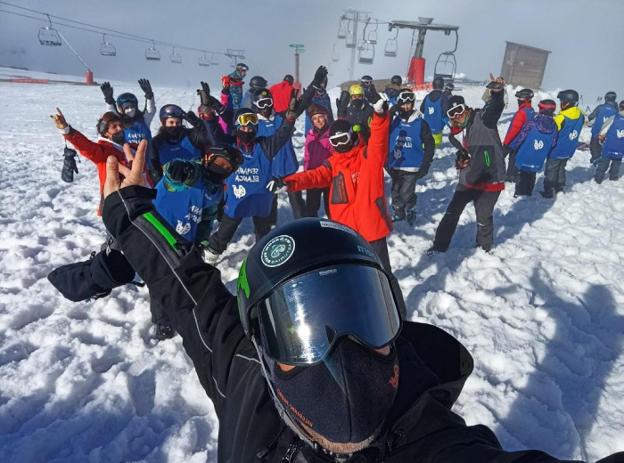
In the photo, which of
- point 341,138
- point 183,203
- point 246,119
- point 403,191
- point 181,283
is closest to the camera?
point 181,283

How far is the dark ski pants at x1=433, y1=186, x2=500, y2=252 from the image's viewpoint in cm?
580

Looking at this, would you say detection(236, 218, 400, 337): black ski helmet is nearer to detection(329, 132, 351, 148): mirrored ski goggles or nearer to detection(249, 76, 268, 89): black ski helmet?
detection(329, 132, 351, 148): mirrored ski goggles

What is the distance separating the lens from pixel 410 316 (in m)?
4.49

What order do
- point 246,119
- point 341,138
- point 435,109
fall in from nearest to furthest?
point 341,138 < point 246,119 < point 435,109

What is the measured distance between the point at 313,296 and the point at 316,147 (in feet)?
19.4

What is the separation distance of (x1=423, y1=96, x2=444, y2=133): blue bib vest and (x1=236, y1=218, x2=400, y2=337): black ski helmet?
10519mm

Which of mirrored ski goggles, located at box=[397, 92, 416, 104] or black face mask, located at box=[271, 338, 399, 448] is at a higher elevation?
mirrored ski goggles, located at box=[397, 92, 416, 104]

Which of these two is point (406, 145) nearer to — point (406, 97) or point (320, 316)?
point (406, 97)

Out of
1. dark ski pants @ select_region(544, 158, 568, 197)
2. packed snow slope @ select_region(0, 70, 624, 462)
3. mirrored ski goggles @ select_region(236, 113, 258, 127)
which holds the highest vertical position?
mirrored ski goggles @ select_region(236, 113, 258, 127)

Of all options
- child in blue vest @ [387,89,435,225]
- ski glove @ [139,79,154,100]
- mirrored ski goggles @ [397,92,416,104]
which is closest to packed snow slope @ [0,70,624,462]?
child in blue vest @ [387,89,435,225]

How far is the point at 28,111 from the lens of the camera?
16.3 m

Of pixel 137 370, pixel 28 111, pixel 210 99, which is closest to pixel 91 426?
pixel 137 370

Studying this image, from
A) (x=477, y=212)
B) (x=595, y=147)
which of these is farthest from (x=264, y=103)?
(x=595, y=147)

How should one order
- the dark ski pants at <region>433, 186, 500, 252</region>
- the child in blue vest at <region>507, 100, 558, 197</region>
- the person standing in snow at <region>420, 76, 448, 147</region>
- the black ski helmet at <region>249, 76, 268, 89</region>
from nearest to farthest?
the dark ski pants at <region>433, 186, 500, 252</region>, the child in blue vest at <region>507, 100, 558, 197</region>, the black ski helmet at <region>249, 76, 268, 89</region>, the person standing in snow at <region>420, 76, 448, 147</region>
